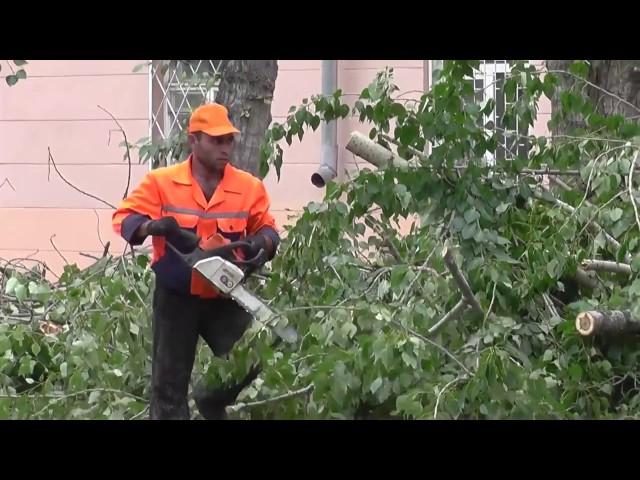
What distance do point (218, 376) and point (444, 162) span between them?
136cm

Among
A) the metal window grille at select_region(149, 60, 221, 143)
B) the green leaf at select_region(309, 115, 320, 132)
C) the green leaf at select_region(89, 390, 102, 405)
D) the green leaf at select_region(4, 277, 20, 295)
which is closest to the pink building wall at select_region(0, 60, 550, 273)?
the metal window grille at select_region(149, 60, 221, 143)

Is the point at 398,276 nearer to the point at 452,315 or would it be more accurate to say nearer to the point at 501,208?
the point at 452,315

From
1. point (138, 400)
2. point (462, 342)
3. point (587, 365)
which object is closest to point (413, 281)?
point (462, 342)

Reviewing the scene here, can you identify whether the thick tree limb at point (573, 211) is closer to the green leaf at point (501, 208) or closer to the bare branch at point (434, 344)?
the green leaf at point (501, 208)

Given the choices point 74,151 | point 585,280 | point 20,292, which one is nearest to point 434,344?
point 585,280

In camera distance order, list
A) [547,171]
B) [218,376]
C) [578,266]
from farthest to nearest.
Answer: [547,171]
[578,266]
[218,376]

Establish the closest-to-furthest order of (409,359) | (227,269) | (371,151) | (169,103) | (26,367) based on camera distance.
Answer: (409,359) → (227,269) → (26,367) → (371,151) → (169,103)

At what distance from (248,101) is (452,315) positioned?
2.16m

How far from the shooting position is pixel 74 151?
1070 centimetres

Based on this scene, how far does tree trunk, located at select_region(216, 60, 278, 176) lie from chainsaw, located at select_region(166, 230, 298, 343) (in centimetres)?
221

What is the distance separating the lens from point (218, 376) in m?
4.99

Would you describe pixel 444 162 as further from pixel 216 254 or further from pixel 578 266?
pixel 216 254

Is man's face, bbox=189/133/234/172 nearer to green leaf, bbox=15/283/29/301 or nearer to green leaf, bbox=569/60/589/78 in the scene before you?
green leaf, bbox=15/283/29/301

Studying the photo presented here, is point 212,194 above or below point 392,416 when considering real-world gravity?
above
